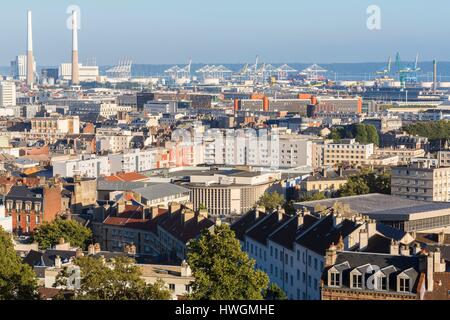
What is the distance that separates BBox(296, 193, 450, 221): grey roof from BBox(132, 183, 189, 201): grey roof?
240 inches

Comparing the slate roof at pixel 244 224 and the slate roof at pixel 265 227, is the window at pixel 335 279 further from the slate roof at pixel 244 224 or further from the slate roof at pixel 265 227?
the slate roof at pixel 244 224

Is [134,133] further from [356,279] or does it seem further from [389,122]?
[356,279]

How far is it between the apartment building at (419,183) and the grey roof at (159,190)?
250 inches

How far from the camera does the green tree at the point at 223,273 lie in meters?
15.7

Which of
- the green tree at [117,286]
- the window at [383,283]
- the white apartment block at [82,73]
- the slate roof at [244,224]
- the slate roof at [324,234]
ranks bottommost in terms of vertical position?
the slate roof at [244,224]

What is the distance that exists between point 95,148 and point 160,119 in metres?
25.4

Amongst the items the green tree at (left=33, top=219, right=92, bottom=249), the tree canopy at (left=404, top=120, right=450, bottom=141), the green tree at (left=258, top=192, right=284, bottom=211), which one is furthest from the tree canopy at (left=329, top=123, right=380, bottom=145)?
the green tree at (left=33, top=219, right=92, bottom=249)

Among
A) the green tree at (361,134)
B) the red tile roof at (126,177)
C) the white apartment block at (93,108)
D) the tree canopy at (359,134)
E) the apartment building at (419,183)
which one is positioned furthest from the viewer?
the white apartment block at (93,108)

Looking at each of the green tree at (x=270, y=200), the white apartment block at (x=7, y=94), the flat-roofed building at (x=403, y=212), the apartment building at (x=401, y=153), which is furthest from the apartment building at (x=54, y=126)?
the white apartment block at (x=7, y=94)

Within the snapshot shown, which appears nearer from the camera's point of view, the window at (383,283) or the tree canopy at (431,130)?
the window at (383,283)

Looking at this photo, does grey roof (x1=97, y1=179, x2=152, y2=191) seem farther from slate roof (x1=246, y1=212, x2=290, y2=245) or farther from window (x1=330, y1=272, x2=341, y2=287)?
window (x1=330, y1=272, x2=341, y2=287)

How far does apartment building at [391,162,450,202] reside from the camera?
123 ft

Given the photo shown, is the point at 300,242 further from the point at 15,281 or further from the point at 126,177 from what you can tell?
the point at 126,177
